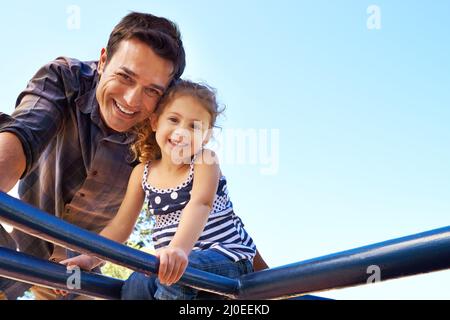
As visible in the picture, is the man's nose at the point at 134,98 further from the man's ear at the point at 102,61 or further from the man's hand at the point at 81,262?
the man's hand at the point at 81,262

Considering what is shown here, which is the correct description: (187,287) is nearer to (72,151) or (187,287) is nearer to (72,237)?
(72,237)

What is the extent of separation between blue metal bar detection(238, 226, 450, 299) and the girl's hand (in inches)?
6.5

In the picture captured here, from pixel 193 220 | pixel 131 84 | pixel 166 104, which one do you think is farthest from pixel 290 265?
pixel 131 84

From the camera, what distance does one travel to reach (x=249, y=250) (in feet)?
4.73

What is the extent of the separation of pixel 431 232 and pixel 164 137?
2.70ft

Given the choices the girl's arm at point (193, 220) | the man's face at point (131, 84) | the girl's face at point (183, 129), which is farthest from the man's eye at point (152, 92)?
the girl's arm at point (193, 220)

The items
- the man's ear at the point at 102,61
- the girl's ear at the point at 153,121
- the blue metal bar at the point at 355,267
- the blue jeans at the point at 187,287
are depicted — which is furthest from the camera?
the man's ear at the point at 102,61

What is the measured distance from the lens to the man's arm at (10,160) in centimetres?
147

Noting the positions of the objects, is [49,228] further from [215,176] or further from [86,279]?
[215,176]

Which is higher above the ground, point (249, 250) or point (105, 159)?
point (105, 159)

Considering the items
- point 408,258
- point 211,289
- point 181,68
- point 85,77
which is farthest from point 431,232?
point 85,77

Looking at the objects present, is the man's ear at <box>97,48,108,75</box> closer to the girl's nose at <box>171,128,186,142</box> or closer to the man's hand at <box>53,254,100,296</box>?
the girl's nose at <box>171,128,186,142</box>

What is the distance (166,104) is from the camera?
5.21 feet

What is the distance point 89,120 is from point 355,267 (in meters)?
1.23
